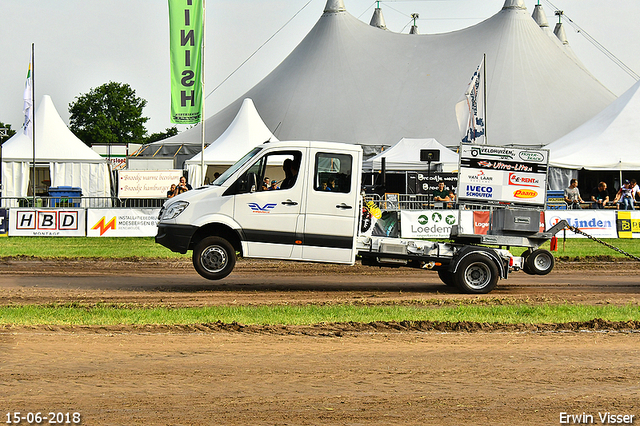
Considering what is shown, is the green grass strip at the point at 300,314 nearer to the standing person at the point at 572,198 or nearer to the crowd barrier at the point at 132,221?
the crowd barrier at the point at 132,221

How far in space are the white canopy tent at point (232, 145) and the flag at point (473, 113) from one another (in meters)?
9.91

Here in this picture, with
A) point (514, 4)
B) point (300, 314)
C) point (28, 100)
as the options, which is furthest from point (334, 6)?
point (300, 314)

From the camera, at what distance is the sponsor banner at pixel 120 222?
75.1 ft

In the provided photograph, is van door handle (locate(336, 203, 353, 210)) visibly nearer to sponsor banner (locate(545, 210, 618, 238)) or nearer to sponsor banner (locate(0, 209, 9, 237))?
sponsor banner (locate(545, 210, 618, 238))

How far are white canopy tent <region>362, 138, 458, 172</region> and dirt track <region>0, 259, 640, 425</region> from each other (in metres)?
23.1

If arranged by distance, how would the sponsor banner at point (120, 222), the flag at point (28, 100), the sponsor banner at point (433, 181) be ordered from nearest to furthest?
1. the sponsor banner at point (120, 222)
2. the flag at point (28, 100)
3. the sponsor banner at point (433, 181)

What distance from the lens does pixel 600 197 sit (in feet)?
97.5

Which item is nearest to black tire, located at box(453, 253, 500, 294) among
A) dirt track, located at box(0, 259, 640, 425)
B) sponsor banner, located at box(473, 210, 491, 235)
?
sponsor banner, located at box(473, 210, 491, 235)

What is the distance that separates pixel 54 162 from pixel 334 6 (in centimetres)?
2502

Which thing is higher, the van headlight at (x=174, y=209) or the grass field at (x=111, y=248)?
the van headlight at (x=174, y=209)

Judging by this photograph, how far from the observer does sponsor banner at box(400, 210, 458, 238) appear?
21.7 meters

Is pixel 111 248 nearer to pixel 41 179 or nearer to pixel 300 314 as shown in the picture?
pixel 300 314

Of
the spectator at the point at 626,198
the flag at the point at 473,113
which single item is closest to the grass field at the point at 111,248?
the spectator at the point at 626,198

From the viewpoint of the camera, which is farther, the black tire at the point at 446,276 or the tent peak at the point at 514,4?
the tent peak at the point at 514,4
